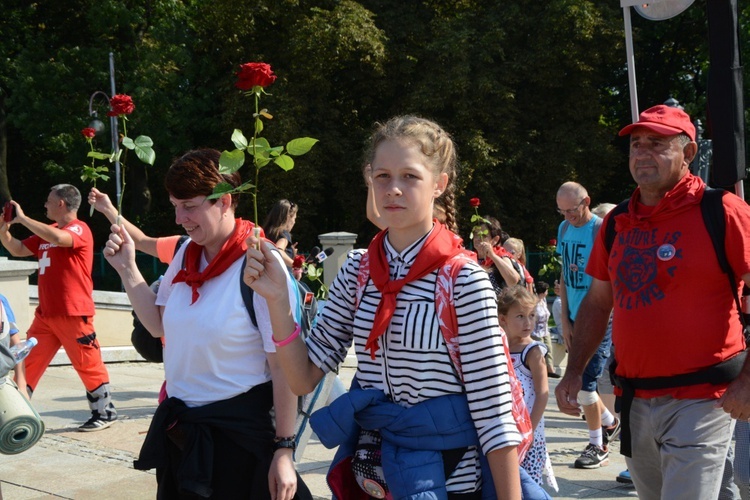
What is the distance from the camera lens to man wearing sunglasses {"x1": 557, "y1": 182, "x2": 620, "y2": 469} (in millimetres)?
6891

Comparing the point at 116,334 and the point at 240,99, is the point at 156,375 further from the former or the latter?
the point at 240,99

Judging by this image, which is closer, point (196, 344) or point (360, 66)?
point (196, 344)

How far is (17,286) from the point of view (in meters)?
12.1

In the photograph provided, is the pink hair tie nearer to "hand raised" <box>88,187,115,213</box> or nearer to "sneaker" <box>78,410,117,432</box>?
"hand raised" <box>88,187,115,213</box>

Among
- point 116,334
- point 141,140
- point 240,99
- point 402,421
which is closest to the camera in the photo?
point 402,421

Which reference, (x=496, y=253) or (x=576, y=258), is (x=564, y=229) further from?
(x=496, y=253)

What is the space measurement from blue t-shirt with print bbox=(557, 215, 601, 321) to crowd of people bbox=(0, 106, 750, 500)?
246cm

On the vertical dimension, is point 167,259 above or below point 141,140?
below

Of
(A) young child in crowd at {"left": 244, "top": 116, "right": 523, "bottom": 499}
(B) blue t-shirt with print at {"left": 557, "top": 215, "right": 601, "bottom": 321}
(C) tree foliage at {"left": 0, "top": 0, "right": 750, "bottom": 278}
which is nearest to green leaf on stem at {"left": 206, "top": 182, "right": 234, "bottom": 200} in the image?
(A) young child in crowd at {"left": 244, "top": 116, "right": 523, "bottom": 499}

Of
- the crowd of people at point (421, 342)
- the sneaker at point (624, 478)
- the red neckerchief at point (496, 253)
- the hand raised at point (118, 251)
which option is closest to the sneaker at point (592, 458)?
the sneaker at point (624, 478)

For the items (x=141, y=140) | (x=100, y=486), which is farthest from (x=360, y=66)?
(x=141, y=140)

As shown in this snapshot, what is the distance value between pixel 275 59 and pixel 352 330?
25.6m

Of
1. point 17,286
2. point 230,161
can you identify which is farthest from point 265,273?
point 17,286

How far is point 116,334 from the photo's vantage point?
13883 mm
